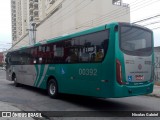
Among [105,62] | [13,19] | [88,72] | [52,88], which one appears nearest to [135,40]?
[105,62]

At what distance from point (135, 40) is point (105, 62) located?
57.2 inches

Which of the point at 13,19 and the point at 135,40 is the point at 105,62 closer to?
the point at 135,40

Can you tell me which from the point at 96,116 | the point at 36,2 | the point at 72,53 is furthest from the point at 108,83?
the point at 36,2

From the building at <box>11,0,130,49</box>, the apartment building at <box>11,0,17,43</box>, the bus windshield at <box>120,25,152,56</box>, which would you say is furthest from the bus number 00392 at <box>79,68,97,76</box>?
the apartment building at <box>11,0,17,43</box>

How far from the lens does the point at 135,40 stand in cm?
910

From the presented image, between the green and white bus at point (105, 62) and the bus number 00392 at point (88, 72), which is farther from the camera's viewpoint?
the bus number 00392 at point (88, 72)

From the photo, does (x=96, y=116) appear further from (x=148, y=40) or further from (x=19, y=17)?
(x=19, y=17)

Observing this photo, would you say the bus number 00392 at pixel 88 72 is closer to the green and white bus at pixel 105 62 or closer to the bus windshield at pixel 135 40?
the green and white bus at pixel 105 62

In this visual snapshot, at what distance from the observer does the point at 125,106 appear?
32.8 ft

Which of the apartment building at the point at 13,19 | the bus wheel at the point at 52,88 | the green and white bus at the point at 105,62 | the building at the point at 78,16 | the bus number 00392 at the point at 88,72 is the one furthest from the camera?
the apartment building at the point at 13,19

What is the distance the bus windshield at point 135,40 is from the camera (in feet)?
28.6

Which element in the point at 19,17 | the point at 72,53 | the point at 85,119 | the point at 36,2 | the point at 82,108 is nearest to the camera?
the point at 85,119

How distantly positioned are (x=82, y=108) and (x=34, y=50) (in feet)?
20.4

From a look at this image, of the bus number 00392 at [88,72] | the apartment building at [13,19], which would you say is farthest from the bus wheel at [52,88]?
the apartment building at [13,19]
